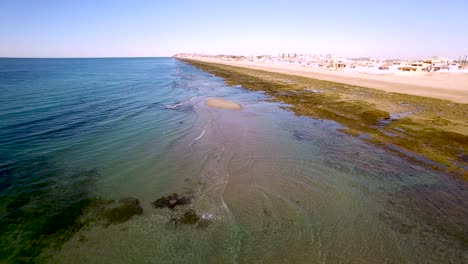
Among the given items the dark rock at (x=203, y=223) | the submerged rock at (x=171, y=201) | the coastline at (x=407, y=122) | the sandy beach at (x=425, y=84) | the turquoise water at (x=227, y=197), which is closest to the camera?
the turquoise water at (x=227, y=197)

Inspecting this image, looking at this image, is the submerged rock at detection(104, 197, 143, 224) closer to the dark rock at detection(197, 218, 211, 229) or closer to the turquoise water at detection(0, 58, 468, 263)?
the turquoise water at detection(0, 58, 468, 263)

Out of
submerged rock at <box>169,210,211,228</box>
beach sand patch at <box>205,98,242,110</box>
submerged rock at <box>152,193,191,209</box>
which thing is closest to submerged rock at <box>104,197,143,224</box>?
submerged rock at <box>152,193,191,209</box>

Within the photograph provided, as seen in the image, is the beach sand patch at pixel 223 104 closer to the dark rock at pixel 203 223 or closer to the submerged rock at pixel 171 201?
the submerged rock at pixel 171 201

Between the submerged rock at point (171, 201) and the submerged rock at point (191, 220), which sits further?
the submerged rock at point (171, 201)

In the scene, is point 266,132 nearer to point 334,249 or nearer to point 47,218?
point 334,249

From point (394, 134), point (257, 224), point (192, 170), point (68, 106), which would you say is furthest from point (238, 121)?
point (68, 106)

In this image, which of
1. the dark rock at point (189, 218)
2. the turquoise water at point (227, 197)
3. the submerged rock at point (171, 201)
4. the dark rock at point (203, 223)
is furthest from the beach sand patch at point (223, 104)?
the dark rock at point (203, 223)

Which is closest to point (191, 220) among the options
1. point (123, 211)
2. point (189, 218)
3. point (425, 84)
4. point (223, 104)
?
point (189, 218)
